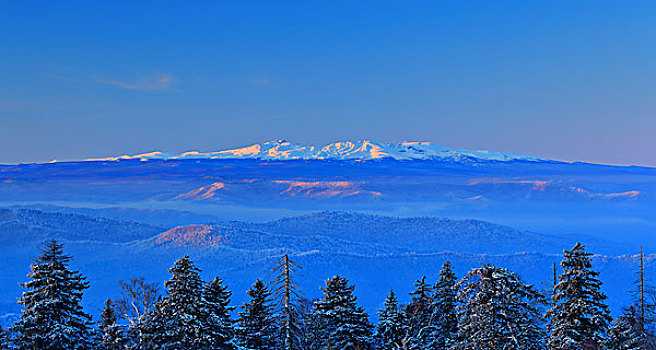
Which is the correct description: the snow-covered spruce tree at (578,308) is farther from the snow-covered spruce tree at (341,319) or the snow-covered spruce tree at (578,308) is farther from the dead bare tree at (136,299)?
the dead bare tree at (136,299)

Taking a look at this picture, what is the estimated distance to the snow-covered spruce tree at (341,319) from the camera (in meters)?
34.2

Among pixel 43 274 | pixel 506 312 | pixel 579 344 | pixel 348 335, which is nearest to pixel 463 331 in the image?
pixel 506 312

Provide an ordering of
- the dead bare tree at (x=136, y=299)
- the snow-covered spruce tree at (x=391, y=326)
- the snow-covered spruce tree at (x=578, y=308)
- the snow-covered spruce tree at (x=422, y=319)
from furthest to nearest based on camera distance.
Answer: the snow-covered spruce tree at (x=391, y=326), the snow-covered spruce tree at (x=422, y=319), the dead bare tree at (x=136, y=299), the snow-covered spruce tree at (x=578, y=308)

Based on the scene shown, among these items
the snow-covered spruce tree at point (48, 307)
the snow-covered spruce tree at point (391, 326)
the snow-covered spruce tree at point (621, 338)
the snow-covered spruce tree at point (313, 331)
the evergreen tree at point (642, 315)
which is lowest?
the snow-covered spruce tree at point (48, 307)

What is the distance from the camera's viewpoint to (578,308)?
95.1ft

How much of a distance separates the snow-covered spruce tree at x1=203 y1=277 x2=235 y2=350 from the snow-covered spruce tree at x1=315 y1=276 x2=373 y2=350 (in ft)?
16.0

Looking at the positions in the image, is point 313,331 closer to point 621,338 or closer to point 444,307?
point 444,307

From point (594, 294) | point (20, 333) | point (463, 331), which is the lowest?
point (20, 333)

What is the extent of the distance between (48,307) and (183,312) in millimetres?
6390

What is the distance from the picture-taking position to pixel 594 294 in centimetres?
2866

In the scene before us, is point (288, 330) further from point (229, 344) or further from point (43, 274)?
point (43, 274)

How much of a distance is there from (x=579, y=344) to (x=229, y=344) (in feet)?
51.5

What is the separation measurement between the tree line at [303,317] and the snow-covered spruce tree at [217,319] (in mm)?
50

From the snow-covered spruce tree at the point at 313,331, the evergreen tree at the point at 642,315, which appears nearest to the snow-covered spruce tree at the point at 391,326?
the snow-covered spruce tree at the point at 313,331
